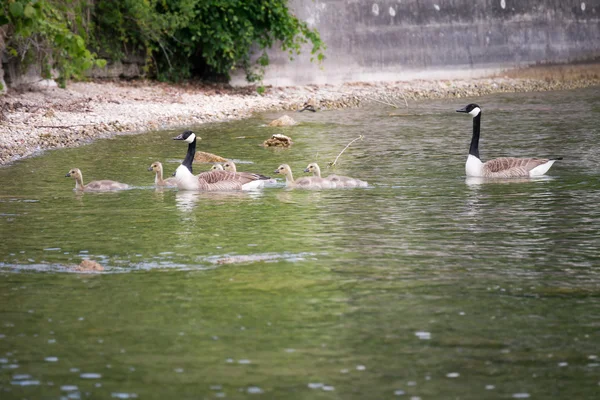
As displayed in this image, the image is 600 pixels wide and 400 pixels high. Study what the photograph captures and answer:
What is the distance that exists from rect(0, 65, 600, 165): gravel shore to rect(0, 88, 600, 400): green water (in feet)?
15.6

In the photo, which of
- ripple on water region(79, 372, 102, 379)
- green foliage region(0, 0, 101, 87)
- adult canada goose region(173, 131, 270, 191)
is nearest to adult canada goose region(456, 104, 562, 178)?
adult canada goose region(173, 131, 270, 191)

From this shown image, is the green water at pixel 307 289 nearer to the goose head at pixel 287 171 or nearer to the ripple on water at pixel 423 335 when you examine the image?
the ripple on water at pixel 423 335

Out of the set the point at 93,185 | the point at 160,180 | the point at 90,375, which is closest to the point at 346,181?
the point at 160,180

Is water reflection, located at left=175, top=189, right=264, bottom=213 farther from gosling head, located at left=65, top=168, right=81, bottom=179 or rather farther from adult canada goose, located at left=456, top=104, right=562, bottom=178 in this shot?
adult canada goose, located at left=456, top=104, right=562, bottom=178

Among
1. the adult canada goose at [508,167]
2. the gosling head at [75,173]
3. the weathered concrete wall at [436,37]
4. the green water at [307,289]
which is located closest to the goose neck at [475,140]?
the adult canada goose at [508,167]

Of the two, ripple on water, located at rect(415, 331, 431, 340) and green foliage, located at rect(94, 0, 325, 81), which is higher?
green foliage, located at rect(94, 0, 325, 81)

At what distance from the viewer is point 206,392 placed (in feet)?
27.3

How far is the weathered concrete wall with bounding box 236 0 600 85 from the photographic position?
39969 millimetres

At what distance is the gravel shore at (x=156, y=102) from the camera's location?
85.0 ft

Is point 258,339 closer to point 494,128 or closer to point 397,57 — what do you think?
point 494,128

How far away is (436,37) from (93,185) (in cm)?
2571

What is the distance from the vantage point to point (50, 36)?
23062 millimetres

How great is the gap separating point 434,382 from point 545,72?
37133 millimetres

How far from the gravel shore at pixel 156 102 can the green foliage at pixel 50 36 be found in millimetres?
1184
